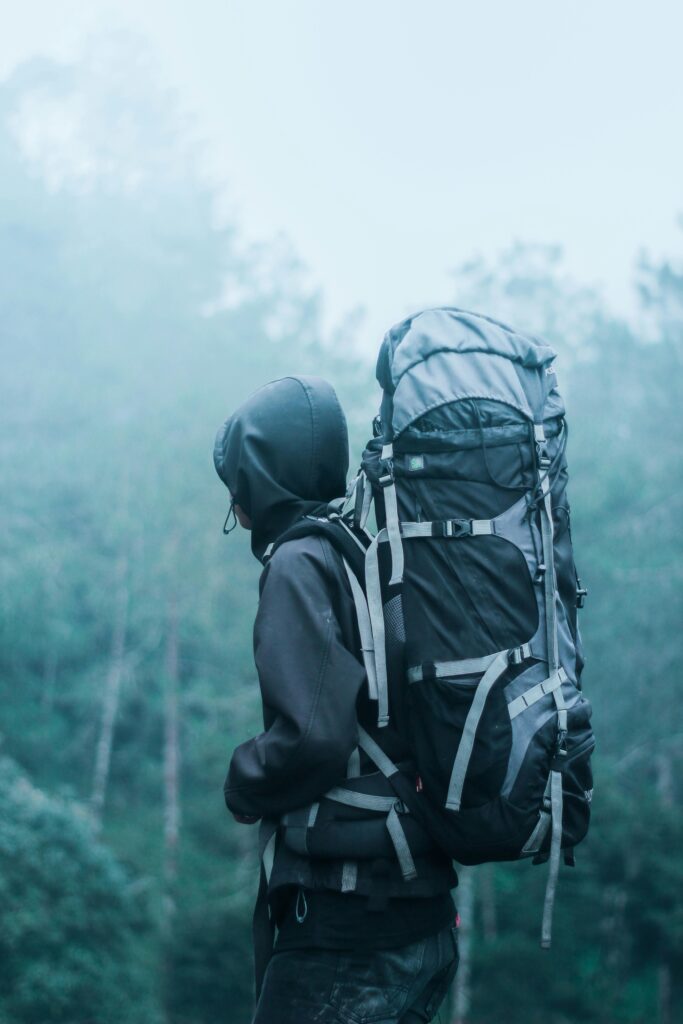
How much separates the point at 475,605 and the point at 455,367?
1.66ft

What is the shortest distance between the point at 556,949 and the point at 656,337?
1189cm

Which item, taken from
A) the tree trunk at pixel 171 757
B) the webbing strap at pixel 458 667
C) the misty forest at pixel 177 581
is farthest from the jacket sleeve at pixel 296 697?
the tree trunk at pixel 171 757

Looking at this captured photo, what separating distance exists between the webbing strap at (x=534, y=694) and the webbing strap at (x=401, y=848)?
32cm

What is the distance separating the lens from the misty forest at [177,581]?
10.9m

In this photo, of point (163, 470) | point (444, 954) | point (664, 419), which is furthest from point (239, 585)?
point (444, 954)

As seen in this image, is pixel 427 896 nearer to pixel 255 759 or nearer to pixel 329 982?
pixel 329 982

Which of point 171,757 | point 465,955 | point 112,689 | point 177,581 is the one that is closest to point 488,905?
point 465,955

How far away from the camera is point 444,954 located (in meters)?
2.12

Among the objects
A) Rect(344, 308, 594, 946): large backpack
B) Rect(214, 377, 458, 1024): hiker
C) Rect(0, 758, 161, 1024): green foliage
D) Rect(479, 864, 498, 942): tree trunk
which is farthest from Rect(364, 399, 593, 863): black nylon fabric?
Rect(479, 864, 498, 942): tree trunk

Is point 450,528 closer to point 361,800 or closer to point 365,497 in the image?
point 365,497

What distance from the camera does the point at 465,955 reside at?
38.4 feet

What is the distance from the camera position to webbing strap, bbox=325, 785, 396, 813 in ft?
6.55

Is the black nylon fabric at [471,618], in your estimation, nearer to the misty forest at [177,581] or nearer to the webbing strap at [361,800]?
the webbing strap at [361,800]

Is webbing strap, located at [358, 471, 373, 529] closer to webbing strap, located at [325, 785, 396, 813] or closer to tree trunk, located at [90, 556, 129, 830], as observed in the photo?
webbing strap, located at [325, 785, 396, 813]
